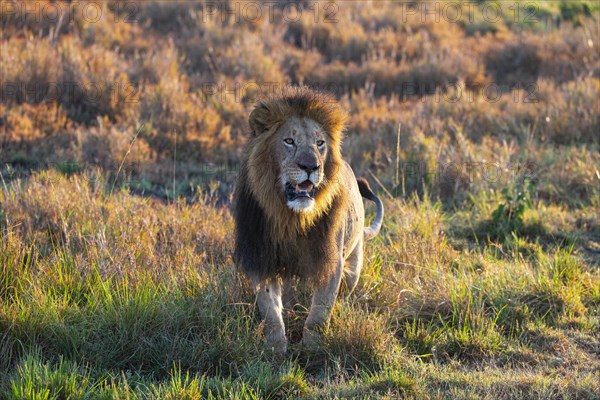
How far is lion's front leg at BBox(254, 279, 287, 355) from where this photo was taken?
4672mm

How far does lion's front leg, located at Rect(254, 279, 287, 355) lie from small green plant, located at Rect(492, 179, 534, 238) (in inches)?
110

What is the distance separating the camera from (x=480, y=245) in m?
6.79

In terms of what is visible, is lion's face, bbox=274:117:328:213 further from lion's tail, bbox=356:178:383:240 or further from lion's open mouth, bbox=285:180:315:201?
lion's tail, bbox=356:178:383:240

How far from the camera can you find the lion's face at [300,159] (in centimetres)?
428

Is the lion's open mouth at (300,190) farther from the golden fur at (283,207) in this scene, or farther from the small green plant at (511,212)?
the small green plant at (511,212)

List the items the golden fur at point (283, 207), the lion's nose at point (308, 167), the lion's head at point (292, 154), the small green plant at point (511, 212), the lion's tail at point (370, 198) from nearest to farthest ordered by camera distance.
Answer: the lion's nose at point (308, 167) < the lion's head at point (292, 154) < the golden fur at point (283, 207) < the lion's tail at point (370, 198) < the small green plant at point (511, 212)

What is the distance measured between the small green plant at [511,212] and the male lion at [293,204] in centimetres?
243

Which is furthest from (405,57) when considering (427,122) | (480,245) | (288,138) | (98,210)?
(288,138)

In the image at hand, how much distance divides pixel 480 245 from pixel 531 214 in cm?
68

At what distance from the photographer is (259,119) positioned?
452cm

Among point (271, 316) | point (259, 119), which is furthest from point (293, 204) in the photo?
point (271, 316)

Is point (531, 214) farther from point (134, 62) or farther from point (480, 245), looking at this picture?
point (134, 62)

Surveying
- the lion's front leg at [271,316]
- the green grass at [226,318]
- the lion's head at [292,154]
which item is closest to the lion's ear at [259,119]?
the lion's head at [292,154]

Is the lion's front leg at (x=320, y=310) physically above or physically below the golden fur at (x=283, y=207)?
below
